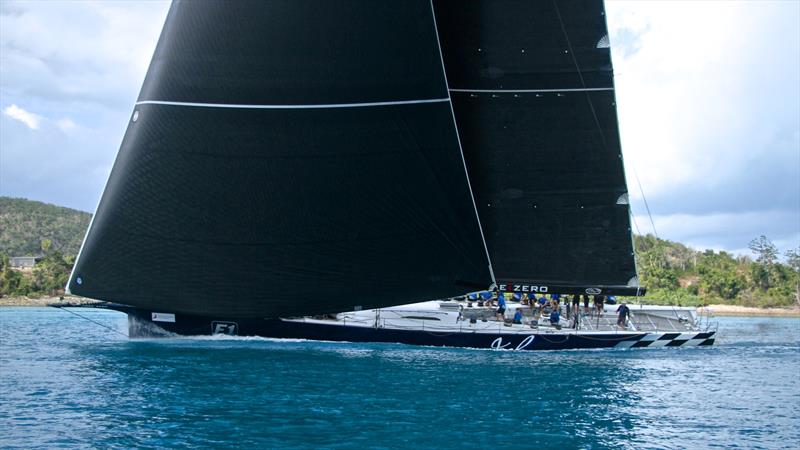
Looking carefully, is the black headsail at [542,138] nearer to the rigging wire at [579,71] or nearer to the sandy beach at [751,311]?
the rigging wire at [579,71]

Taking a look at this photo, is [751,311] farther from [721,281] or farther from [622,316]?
[622,316]

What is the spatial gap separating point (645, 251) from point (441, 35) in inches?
3718

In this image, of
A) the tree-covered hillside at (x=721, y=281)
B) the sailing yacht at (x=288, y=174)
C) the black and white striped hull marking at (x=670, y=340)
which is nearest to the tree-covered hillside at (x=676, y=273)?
the tree-covered hillside at (x=721, y=281)

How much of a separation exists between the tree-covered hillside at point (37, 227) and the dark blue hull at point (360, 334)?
380 ft

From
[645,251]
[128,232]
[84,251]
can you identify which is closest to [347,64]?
[128,232]

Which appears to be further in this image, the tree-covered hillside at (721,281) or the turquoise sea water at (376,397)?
the tree-covered hillside at (721,281)

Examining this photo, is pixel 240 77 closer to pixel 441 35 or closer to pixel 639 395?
pixel 441 35

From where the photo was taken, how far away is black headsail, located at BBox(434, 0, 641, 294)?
2773cm

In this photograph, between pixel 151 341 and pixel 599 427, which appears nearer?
pixel 599 427

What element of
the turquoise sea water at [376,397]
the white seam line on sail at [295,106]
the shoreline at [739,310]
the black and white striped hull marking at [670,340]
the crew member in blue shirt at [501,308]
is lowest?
the turquoise sea water at [376,397]

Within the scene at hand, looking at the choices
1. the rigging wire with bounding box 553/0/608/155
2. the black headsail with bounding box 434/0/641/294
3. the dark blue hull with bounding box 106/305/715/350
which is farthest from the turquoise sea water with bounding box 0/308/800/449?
the rigging wire with bounding box 553/0/608/155

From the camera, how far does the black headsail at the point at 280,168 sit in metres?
21.1

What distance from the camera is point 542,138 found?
28.5m

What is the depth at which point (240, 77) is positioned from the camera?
21.3 m
